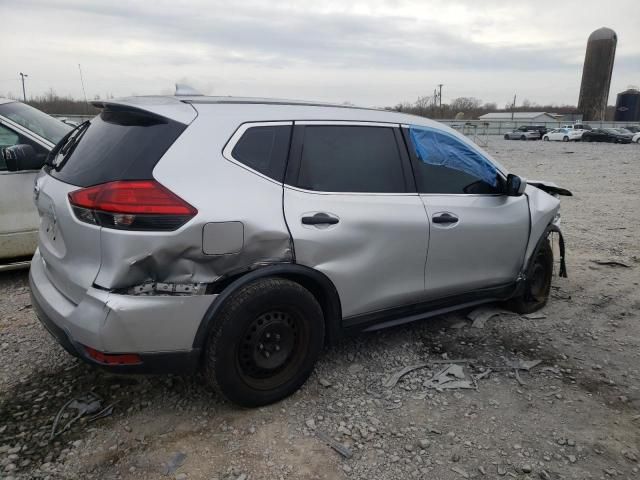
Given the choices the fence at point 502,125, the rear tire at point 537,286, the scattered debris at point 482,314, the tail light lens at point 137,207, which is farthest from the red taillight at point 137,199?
the fence at point 502,125

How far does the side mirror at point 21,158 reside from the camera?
4.36m

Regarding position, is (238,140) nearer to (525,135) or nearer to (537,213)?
(537,213)

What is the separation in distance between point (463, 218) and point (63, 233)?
2552 mm

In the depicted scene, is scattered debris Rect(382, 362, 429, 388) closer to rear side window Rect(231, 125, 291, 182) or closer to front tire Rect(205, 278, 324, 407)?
front tire Rect(205, 278, 324, 407)

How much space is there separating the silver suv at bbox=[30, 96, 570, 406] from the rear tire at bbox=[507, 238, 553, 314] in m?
1.02

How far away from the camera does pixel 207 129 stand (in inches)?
102

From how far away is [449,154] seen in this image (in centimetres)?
358

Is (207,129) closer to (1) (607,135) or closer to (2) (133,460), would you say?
(2) (133,460)

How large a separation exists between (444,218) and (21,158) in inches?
147

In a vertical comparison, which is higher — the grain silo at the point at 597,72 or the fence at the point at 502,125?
the grain silo at the point at 597,72

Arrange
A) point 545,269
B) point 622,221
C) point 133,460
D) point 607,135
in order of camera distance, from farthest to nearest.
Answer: point 607,135, point 622,221, point 545,269, point 133,460

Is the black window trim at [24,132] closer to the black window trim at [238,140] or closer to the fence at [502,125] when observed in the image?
the black window trim at [238,140]

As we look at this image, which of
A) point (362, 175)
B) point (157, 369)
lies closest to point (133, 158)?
point (157, 369)

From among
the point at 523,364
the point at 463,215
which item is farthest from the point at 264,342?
the point at 523,364
